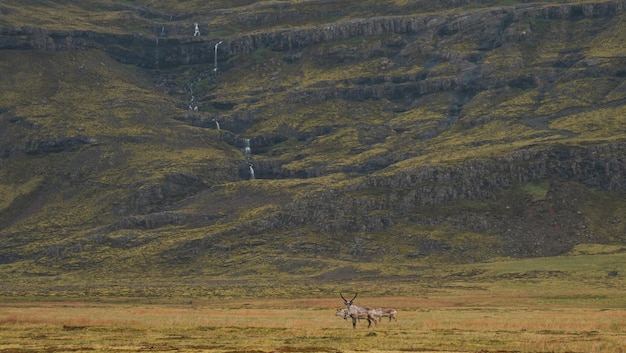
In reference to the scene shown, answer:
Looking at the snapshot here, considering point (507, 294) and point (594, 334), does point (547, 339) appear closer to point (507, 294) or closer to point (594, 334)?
point (594, 334)

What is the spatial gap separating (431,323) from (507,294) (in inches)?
3344

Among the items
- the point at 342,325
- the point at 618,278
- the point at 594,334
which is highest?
the point at 594,334

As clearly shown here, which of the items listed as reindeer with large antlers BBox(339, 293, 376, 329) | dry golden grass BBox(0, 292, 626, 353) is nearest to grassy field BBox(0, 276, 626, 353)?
dry golden grass BBox(0, 292, 626, 353)

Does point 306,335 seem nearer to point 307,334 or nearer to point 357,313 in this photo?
point 307,334

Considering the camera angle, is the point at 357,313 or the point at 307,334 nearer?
the point at 307,334

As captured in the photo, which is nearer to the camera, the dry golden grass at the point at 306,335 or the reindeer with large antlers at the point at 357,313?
the dry golden grass at the point at 306,335

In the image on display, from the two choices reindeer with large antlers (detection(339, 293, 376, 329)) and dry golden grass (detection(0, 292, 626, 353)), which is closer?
dry golden grass (detection(0, 292, 626, 353))

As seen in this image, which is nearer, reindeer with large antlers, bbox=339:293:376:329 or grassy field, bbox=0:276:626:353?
grassy field, bbox=0:276:626:353

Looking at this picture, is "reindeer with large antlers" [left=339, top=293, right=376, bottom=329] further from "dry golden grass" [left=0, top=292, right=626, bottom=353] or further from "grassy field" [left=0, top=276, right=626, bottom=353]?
"dry golden grass" [left=0, top=292, right=626, bottom=353]

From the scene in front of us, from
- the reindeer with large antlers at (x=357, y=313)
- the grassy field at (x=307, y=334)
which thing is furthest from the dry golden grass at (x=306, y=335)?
the reindeer with large antlers at (x=357, y=313)

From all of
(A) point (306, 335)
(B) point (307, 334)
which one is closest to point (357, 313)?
(B) point (307, 334)

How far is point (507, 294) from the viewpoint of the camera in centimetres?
17150

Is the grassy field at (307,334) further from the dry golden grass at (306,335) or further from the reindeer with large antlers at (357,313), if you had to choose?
the reindeer with large antlers at (357,313)

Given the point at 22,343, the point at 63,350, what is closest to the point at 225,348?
the point at 63,350
